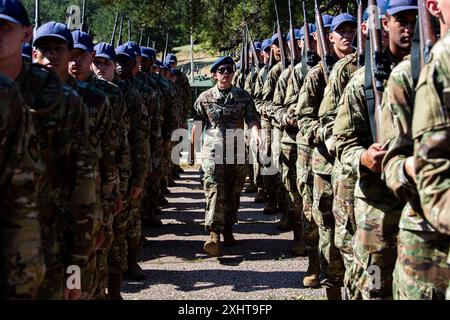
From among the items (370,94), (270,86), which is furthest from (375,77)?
(270,86)

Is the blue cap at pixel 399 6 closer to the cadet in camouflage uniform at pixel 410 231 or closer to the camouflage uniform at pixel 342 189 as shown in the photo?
the cadet in camouflage uniform at pixel 410 231

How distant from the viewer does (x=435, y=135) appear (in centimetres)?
227

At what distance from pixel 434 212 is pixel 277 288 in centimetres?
453

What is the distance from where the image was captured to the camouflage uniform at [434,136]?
7.43ft

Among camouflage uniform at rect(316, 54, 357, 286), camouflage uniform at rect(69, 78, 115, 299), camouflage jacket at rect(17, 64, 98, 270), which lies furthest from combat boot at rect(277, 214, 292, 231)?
camouflage jacket at rect(17, 64, 98, 270)

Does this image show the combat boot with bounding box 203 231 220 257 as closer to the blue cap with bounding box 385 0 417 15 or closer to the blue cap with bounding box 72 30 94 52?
the blue cap with bounding box 72 30 94 52

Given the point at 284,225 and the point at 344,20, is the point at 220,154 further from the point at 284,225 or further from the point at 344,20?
the point at 344,20

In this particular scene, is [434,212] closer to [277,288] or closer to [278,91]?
[277,288]

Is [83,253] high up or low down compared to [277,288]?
up

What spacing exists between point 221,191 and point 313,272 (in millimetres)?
1826

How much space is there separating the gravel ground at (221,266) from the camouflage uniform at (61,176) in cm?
324

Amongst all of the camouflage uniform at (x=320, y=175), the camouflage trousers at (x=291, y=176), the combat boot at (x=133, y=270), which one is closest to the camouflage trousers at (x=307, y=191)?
the camouflage uniform at (x=320, y=175)

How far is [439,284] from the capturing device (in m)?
2.91
